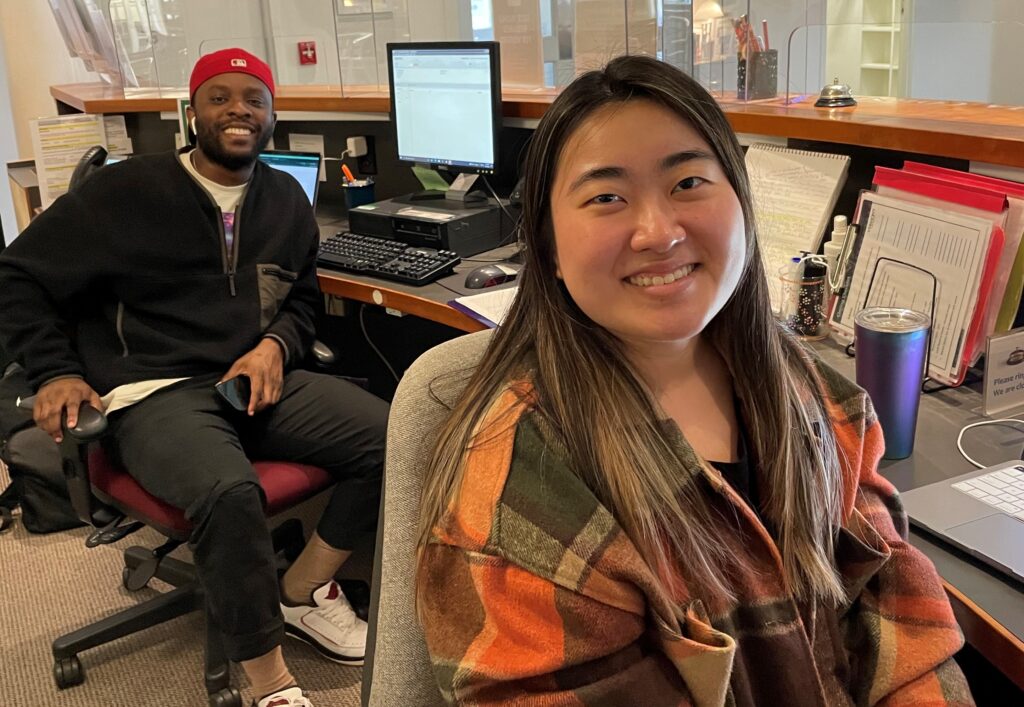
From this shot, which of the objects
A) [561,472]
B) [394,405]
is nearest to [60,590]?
[394,405]

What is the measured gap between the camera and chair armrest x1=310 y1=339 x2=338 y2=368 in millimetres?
2152

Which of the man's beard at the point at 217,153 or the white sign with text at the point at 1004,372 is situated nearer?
the white sign with text at the point at 1004,372

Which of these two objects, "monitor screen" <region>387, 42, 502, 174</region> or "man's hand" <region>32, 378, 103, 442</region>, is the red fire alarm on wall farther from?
"man's hand" <region>32, 378, 103, 442</region>

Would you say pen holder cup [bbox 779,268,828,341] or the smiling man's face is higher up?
the smiling man's face

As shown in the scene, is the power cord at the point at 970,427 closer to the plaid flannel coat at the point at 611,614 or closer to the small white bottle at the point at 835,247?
the plaid flannel coat at the point at 611,614

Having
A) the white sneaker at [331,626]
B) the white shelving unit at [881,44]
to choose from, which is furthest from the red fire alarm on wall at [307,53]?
the white sneaker at [331,626]

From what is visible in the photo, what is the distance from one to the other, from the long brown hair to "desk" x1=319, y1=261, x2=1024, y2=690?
0.40 ft

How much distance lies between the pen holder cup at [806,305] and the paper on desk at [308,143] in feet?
6.01

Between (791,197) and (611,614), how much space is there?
3.74 ft

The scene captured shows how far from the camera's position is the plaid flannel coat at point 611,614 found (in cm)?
77

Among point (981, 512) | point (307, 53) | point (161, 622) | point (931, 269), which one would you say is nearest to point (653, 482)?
point (981, 512)

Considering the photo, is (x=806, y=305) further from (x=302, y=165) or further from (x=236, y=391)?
(x=302, y=165)

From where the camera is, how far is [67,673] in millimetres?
1968

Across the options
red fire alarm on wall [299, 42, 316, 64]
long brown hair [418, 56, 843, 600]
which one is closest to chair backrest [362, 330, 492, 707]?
long brown hair [418, 56, 843, 600]
